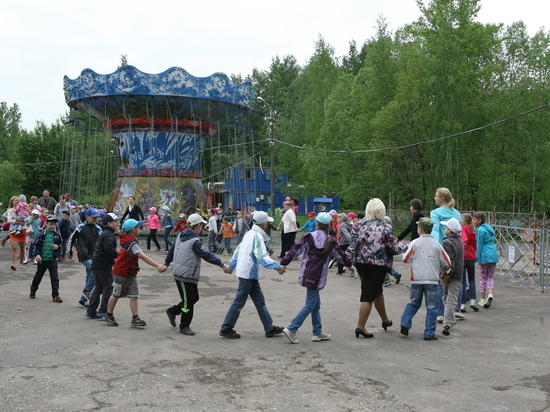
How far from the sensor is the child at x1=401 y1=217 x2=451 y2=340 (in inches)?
303

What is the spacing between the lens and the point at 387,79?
1540 inches

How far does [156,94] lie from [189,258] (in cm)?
2122

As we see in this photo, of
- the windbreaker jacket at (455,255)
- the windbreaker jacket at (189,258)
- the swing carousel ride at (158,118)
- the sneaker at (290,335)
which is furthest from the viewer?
the swing carousel ride at (158,118)

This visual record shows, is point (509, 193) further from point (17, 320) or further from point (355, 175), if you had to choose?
point (17, 320)

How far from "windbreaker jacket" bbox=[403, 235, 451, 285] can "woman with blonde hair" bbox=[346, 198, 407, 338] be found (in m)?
0.17

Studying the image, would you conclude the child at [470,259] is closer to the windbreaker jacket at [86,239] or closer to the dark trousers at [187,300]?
the dark trousers at [187,300]

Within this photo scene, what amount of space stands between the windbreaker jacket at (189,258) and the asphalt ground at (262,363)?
0.80 m

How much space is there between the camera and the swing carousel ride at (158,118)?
27.8m

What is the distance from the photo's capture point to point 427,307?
25.4 feet

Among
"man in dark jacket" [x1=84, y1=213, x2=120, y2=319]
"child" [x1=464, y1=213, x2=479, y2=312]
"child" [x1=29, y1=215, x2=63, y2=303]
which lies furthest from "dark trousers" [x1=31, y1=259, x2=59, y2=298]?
"child" [x1=464, y1=213, x2=479, y2=312]

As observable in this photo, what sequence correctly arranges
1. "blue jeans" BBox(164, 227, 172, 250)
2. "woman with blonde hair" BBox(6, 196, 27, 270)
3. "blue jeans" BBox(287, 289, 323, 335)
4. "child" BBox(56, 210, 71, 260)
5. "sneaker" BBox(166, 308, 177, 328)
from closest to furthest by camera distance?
"blue jeans" BBox(287, 289, 323, 335)
"sneaker" BBox(166, 308, 177, 328)
"woman with blonde hair" BBox(6, 196, 27, 270)
"child" BBox(56, 210, 71, 260)
"blue jeans" BBox(164, 227, 172, 250)

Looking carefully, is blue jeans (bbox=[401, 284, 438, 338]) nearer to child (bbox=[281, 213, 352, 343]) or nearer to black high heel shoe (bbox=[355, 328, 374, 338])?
black high heel shoe (bbox=[355, 328, 374, 338])

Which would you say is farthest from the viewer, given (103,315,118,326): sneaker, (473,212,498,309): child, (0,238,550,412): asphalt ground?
(473,212,498,309): child

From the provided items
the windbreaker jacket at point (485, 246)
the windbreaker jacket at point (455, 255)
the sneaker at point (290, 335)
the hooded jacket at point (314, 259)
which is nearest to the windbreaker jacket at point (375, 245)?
the hooded jacket at point (314, 259)
